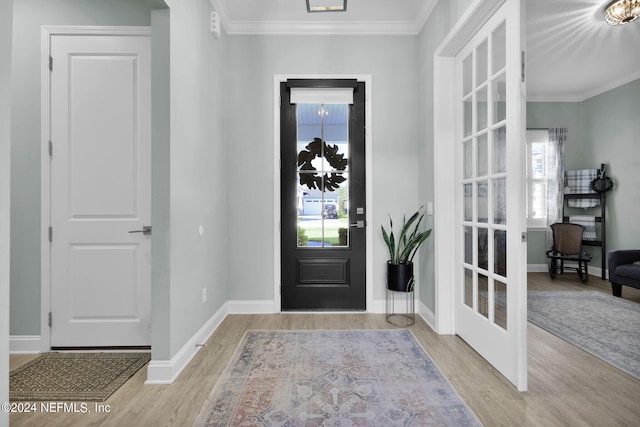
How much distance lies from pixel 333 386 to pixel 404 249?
1486 millimetres

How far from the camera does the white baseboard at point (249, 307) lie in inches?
130

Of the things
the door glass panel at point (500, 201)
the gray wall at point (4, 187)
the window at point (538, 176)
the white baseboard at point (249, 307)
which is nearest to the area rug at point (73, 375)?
the gray wall at point (4, 187)

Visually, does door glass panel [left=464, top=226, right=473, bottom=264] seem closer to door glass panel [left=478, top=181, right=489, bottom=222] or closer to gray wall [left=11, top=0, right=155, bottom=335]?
door glass panel [left=478, top=181, right=489, bottom=222]

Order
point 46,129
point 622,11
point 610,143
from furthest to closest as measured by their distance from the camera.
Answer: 1. point 610,143
2. point 622,11
3. point 46,129

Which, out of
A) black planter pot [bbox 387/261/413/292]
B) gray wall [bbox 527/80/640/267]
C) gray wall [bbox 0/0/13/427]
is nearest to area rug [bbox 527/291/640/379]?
black planter pot [bbox 387/261/413/292]

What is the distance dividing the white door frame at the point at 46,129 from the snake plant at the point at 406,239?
252cm

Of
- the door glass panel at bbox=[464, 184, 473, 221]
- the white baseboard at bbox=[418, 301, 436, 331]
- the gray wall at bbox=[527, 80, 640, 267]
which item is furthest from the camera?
the gray wall at bbox=[527, 80, 640, 267]

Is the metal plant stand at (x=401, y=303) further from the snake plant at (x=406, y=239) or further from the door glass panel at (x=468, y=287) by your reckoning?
the door glass panel at (x=468, y=287)

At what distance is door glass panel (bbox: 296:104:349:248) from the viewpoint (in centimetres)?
335

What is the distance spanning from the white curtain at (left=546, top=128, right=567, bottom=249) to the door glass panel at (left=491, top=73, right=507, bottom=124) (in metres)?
4.12

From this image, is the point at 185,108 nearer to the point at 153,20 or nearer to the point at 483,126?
the point at 153,20

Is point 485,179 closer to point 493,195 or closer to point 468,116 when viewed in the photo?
point 493,195

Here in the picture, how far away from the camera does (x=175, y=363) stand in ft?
6.76

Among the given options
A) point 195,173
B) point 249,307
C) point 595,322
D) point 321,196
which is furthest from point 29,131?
point 595,322
